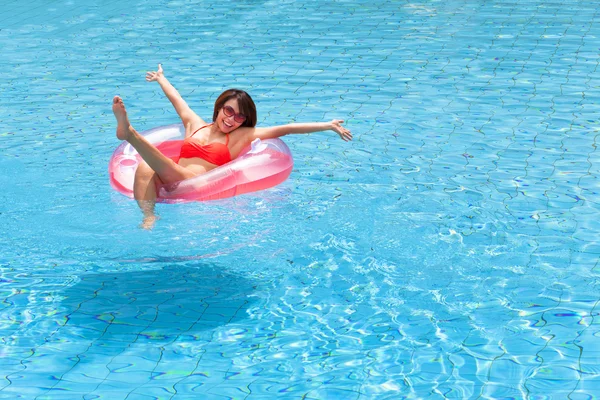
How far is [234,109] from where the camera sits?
5320mm

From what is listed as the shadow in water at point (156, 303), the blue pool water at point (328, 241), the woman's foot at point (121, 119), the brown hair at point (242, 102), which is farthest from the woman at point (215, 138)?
the shadow in water at point (156, 303)

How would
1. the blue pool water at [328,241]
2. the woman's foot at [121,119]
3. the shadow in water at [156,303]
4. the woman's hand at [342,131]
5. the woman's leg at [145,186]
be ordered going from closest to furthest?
the blue pool water at [328,241]
the shadow in water at [156,303]
the woman's foot at [121,119]
the woman's leg at [145,186]
the woman's hand at [342,131]

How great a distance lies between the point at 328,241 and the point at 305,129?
2.44 feet

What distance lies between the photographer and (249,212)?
5.12 meters

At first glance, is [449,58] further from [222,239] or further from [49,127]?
[222,239]

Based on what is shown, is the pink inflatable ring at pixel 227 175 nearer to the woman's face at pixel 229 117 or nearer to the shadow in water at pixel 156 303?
the woman's face at pixel 229 117

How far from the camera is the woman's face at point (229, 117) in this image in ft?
17.4

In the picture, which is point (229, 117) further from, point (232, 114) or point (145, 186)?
point (145, 186)

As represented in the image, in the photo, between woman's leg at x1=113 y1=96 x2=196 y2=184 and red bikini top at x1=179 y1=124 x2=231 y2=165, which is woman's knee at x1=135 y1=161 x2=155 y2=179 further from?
red bikini top at x1=179 y1=124 x2=231 y2=165

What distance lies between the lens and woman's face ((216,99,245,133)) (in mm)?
5318

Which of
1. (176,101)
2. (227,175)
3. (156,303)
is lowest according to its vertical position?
(156,303)

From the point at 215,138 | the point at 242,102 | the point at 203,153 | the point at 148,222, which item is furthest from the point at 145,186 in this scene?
the point at 242,102

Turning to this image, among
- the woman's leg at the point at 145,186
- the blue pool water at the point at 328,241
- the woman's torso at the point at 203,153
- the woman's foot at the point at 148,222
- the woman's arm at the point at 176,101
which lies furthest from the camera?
the woman's arm at the point at 176,101

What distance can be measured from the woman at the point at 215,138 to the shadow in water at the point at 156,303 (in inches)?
23.1
